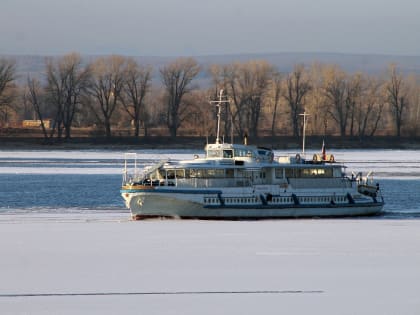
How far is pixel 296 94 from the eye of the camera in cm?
15850

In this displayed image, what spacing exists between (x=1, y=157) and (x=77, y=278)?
83382mm

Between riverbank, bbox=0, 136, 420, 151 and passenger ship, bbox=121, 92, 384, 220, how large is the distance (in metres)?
72.9

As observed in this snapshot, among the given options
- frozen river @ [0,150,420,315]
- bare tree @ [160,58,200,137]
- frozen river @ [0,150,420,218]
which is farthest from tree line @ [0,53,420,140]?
frozen river @ [0,150,420,315]

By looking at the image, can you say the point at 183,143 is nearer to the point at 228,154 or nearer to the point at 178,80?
the point at 178,80

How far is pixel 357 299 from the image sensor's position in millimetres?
23438

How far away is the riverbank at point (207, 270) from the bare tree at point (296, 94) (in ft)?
344

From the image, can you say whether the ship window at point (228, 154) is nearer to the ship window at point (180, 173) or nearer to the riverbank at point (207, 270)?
the ship window at point (180, 173)

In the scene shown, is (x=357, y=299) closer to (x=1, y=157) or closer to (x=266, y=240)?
(x=266, y=240)

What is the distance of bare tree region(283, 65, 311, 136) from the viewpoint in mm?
145750

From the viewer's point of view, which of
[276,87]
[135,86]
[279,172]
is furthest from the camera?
[276,87]

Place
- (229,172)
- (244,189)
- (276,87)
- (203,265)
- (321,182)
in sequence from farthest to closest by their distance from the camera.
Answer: (276,87) < (321,182) < (229,172) < (244,189) < (203,265)

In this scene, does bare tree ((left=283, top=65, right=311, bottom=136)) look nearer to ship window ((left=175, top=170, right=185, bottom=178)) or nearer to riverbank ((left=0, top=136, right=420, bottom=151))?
riverbank ((left=0, top=136, right=420, bottom=151))

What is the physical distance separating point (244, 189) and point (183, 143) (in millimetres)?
79470

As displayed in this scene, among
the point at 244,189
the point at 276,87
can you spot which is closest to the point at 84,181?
the point at 244,189
